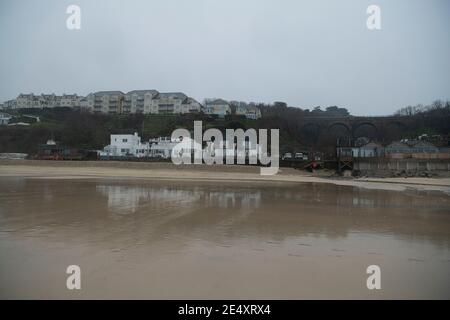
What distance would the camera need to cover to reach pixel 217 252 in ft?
25.8

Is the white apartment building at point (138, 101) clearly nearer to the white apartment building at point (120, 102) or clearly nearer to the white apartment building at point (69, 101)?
the white apartment building at point (120, 102)

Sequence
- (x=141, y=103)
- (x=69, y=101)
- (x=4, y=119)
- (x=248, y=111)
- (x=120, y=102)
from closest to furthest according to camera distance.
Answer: (x=4, y=119)
(x=248, y=111)
(x=141, y=103)
(x=120, y=102)
(x=69, y=101)

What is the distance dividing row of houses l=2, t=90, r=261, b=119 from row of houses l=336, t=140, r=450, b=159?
48.7m

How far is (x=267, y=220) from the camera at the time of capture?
12.4m

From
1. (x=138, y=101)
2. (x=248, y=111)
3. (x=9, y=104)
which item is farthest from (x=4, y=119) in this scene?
(x=248, y=111)

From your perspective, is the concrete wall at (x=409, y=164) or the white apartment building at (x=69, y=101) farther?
the white apartment building at (x=69, y=101)

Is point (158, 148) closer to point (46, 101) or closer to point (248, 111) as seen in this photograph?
point (248, 111)

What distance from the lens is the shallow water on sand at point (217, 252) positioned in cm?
565

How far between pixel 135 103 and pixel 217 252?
346ft

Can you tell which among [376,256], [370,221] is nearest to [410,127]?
[370,221]

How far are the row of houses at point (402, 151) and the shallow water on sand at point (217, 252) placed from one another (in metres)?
34.5

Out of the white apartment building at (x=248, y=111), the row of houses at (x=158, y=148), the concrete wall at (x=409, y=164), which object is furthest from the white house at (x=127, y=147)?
the concrete wall at (x=409, y=164)

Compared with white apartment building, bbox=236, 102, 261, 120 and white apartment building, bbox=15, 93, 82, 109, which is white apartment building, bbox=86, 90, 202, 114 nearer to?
white apartment building, bbox=15, 93, 82, 109
